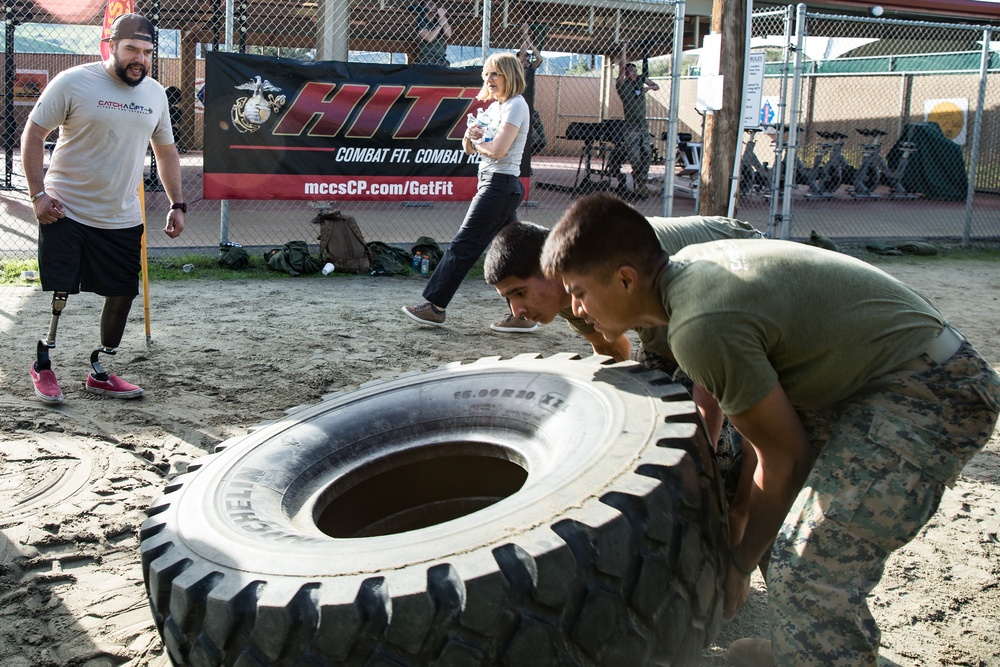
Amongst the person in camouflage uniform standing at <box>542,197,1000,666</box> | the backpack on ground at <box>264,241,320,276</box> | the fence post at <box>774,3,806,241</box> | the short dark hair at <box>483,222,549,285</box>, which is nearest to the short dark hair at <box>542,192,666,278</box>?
the person in camouflage uniform standing at <box>542,197,1000,666</box>

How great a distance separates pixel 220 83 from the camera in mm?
8125

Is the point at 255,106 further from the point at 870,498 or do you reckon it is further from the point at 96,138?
the point at 870,498

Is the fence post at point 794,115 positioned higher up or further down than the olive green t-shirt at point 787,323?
higher up

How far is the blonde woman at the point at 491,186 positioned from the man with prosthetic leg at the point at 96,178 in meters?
→ 2.20

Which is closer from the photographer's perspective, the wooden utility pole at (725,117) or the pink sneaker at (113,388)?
the pink sneaker at (113,388)

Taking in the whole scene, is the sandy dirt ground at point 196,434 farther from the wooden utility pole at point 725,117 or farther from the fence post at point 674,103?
the fence post at point 674,103

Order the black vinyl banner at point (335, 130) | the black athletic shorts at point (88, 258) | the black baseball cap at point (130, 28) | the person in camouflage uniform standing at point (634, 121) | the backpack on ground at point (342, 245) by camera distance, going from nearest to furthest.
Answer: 1. the black baseball cap at point (130, 28)
2. the black athletic shorts at point (88, 258)
3. the black vinyl banner at point (335, 130)
4. the backpack on ground at point (342, 245)
5. the person in camouflage uniform standing at point (634, 121)

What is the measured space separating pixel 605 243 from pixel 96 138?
349 cm

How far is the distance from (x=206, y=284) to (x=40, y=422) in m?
3.58

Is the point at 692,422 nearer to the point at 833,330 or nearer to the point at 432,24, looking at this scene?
the point at 833,330

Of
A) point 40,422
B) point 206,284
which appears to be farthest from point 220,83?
point 40,422

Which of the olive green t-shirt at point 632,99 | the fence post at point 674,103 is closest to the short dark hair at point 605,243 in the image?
the fence post at point 674,103

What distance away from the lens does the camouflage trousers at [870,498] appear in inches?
83.3

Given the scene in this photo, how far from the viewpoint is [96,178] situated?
473cm
